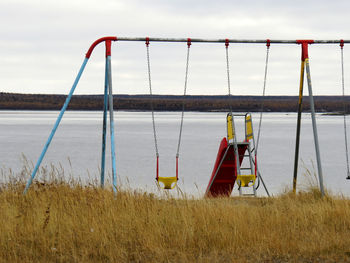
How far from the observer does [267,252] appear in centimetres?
586

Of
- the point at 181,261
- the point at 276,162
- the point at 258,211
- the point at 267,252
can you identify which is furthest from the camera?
the point at 276,162

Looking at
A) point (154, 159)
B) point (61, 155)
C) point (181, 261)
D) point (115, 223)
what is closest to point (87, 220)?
point (115, 223)

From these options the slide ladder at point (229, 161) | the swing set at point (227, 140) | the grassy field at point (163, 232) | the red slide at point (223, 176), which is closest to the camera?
the grassy field at point (163, 232)

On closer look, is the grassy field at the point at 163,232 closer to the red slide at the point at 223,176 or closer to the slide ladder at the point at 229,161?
the slide ladder at the point at 229,161

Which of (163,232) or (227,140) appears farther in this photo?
(227,140)

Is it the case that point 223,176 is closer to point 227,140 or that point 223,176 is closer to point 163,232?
point 227,140

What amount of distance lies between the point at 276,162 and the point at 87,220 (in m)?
21.2

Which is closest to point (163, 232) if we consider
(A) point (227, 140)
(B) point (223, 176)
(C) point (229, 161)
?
(A) point (227, 140)

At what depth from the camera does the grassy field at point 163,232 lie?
18.7 feet

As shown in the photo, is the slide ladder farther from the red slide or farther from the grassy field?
the grassy field

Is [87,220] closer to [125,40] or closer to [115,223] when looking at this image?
[115,223]

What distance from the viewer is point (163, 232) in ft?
20.5

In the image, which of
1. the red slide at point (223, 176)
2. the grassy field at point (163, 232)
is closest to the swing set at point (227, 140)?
the red slide at point (223, 176)

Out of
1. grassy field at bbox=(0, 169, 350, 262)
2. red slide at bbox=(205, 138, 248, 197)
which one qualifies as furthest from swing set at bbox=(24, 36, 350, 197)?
grassy field at bbox=(0, 169, 350, 262)
